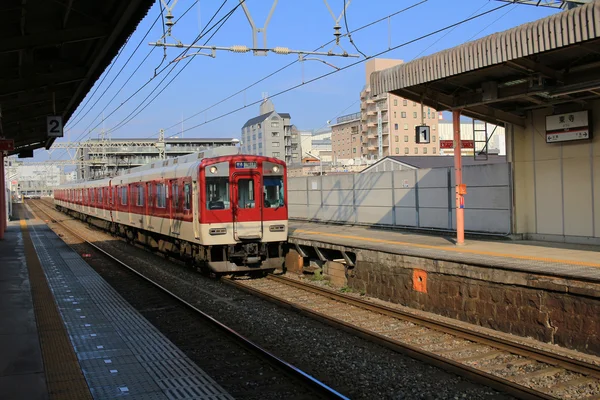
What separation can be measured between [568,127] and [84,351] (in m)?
9.94

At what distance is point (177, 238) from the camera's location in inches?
610

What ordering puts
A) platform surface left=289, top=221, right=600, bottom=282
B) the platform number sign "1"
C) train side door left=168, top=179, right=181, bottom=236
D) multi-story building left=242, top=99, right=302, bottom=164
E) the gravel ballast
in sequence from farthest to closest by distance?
multi-story building left=242, top=99, right=302, bottom=164, the platform number sign "1", train side door left=168, top=179, right=181, bottom=236, platform surface left=289, top=221, right=600, bottom=282, the gravel ballast

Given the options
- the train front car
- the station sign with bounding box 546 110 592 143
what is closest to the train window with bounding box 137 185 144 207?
the train front car

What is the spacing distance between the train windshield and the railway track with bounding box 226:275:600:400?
3501 millimetres

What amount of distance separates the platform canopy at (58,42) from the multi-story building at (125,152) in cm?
3539

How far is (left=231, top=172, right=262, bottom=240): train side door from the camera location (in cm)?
1330

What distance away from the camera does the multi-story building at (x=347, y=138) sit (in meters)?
91.8

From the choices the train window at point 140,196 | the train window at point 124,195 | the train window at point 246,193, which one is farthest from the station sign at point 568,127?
the train window at point 124,195

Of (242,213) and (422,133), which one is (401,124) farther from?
(242,213)

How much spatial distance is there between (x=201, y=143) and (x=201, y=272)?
6985cm

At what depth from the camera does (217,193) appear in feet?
43.5

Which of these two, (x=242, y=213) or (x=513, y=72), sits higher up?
(x=513, y=72)

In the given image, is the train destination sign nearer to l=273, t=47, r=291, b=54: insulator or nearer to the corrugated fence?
l=273, t=47, r=291, b=54: insulator

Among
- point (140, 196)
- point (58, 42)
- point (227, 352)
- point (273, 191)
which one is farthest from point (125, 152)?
point (227, 352)
